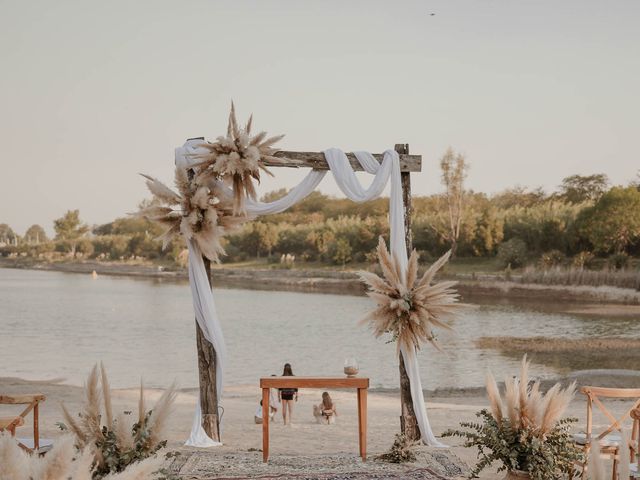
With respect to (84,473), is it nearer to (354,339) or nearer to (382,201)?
(354,339)

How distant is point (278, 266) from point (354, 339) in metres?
31.8

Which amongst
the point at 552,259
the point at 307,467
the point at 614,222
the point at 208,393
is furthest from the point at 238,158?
the point at 552,259

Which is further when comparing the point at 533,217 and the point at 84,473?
the point at 533,217

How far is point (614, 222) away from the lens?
35938 millimetres

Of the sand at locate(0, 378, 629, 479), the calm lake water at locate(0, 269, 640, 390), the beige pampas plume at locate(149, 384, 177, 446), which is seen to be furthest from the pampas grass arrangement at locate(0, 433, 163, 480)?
the calm lake water at locate(0, 269, 640, 390)

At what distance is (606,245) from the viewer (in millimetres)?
36594

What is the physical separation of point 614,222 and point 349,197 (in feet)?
104

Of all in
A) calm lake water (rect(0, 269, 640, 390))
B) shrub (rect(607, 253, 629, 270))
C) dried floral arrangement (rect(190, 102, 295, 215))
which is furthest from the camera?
shrub (rect(607, 253, 629, 270))

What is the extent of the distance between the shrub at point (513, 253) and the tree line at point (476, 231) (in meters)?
0.05

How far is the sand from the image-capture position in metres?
6.04

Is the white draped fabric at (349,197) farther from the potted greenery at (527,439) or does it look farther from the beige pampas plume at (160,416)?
the beige pampas plume at (160,416)

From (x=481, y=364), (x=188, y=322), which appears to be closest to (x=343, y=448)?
(x=481, y=364)

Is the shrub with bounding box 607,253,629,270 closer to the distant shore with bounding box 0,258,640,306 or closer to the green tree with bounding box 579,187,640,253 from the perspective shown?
the green tree with bounding box 579,187,640,253

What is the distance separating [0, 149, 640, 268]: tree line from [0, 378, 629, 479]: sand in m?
12.9
